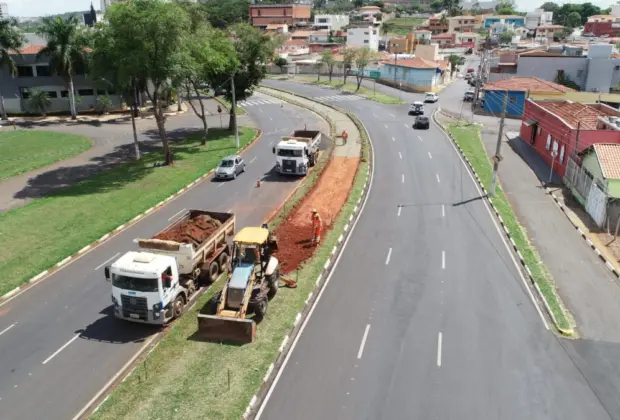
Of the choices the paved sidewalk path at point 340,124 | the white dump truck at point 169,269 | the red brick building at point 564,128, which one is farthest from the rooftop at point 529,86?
the white dump truck at point 169,269

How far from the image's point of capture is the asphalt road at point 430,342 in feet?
55.7

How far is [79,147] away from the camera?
176 ft

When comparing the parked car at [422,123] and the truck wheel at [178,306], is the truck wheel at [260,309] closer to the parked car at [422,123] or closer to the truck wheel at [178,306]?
the truck wheel at [178,306]

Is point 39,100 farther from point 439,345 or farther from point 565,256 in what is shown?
point 439,345

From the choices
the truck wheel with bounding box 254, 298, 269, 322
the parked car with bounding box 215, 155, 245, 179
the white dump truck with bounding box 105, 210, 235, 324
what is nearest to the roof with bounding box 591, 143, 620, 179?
the white dump truck with bounding box 105, 210, 235, 324

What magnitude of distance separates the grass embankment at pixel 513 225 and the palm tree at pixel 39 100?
174ft

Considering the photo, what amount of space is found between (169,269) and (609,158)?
2938cm

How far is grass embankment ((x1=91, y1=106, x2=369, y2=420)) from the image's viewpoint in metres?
16.4

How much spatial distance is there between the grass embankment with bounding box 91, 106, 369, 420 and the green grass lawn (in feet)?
104

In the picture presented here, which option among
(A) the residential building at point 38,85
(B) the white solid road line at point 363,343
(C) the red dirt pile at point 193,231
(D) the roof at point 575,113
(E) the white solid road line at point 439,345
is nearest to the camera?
(E) the white solid road line at point 439,345

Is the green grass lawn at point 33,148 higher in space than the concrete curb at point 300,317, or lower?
higher

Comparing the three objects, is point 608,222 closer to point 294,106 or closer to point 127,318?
point 127,318

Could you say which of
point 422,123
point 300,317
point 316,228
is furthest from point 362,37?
point 300,317

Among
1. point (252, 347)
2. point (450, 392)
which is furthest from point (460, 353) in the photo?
point (252, 347)
